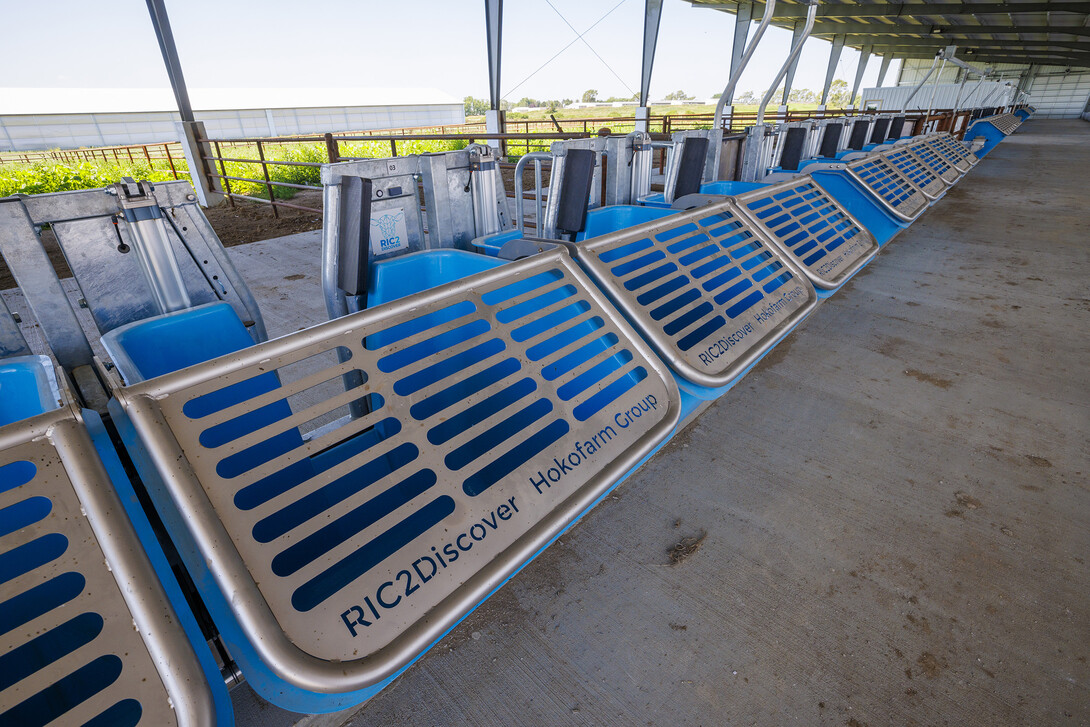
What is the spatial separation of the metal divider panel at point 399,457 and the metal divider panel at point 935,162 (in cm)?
711

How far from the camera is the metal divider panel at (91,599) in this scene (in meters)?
0.66

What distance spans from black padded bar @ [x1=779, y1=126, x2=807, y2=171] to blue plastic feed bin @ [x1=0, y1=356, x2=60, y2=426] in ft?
18.1

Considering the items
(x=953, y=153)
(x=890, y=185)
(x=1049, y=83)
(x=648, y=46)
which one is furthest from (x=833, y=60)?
(x=1049, y=83)

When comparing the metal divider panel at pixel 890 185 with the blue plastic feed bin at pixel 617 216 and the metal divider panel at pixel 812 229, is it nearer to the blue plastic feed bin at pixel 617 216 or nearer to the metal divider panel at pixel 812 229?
the metal divider panel at pixel 812 229

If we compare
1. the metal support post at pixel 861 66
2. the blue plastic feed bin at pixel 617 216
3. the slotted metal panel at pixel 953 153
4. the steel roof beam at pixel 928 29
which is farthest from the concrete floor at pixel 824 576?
the metal support post at pixel 861 66

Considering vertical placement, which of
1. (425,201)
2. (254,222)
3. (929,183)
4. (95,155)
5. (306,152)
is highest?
(425,201)

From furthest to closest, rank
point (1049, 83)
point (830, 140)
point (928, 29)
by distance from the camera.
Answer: point (1049, 83), point (928, 29), point (830, 140)

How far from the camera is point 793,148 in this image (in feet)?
15.9

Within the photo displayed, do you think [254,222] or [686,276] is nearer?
[686,276]

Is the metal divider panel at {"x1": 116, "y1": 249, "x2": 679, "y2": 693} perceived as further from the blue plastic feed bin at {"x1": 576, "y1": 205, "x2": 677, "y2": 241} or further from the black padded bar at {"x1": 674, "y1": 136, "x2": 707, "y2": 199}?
the black padded bar at {"x1": 674, "y1": 136, "x2": 707, "y2": 199}

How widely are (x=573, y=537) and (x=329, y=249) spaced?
1230 millimetres

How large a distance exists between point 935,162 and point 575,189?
7306mm

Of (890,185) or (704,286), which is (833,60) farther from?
(704,286)

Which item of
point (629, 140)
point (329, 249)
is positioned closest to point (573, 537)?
point (329, 249)
